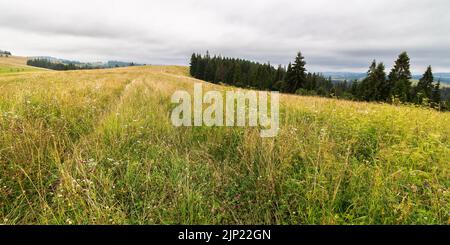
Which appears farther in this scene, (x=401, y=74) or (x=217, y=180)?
(x=401, y=74)

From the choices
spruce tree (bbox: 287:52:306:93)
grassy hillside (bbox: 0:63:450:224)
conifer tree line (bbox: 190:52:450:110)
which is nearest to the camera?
grassy hillside (bbox: 0:63:450:224)

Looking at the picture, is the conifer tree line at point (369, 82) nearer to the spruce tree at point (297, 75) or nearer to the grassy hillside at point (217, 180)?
the spruce tree at point (297, 75)

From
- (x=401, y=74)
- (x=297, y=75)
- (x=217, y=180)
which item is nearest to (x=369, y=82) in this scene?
(x=401, y=74)

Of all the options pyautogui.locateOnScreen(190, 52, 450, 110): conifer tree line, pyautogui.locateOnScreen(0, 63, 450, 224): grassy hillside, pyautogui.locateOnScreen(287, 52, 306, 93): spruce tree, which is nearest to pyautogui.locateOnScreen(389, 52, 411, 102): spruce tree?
pyautogui.locateOnScreen(190, 52, 450, 110): conifer tree line

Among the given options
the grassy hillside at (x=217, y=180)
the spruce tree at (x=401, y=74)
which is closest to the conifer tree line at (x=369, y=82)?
the spruce tree at (x=401, y=74)

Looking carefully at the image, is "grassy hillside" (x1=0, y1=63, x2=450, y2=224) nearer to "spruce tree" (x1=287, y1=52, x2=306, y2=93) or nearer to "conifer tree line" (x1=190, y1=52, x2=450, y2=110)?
"conifer tree line" (x1=190, y1=52, x2=450, y2=110)

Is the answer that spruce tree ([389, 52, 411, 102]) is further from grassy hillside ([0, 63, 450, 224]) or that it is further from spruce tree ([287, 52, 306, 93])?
grassy hillside ([0, 63, 450, 224])

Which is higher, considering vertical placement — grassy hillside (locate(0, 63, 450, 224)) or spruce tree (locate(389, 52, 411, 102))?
spruce tree (locate(389, 52, 411, 102))

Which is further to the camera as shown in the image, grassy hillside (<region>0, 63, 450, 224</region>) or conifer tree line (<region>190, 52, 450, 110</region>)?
conifer tree line (<region>190, 52, 450, 110</region>)

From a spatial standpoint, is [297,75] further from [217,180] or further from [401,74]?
[217,180]

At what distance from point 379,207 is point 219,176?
1608 millimetres

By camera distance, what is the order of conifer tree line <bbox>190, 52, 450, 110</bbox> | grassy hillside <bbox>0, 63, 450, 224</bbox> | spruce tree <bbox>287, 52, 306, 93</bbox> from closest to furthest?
grassy hillside <bbox>0, 63, 450, 224</bbox> < conifer tree line <bbox>190, 52, 450, 110</bbox> < spruce tree <bbox>287, 52, 306, 93</bbox>
